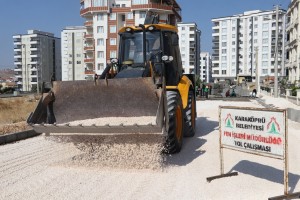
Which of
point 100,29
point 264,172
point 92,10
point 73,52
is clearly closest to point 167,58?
point 264,172

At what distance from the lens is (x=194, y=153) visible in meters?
8.48

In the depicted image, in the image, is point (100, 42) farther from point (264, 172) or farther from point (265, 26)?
point (264, 172)

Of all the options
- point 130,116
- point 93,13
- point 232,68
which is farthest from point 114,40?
point 130,116

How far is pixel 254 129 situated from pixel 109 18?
211 ft

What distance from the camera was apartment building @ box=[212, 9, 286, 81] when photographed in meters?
102

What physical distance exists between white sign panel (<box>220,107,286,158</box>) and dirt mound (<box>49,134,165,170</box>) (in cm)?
130

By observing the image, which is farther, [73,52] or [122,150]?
[73,52]

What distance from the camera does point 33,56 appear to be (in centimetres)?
12050

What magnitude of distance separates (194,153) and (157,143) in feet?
6.78

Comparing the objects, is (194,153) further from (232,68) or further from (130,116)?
(232,68)

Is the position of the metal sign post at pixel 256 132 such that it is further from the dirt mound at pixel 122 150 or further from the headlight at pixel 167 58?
the headlight at pixel 167 58

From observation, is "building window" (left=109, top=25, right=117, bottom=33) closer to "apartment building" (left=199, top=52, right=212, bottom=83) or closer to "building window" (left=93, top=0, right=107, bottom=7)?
"building window" (left=93, top=0, right=107, bottom=7)

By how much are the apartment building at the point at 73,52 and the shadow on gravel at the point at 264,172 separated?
294ft

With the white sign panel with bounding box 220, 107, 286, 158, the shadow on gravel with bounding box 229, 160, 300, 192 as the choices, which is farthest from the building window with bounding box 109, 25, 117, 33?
the white sign panel with bounding box 220, 107, 286, 158
